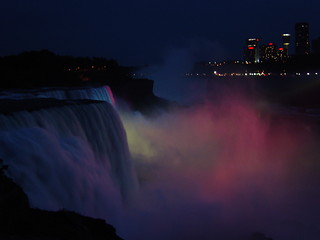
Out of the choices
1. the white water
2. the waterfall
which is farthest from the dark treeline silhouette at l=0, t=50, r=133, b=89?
the waterfall

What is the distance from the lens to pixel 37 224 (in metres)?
4.32

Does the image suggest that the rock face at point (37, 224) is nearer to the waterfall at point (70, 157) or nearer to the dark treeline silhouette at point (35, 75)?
the waterfall at point (70, 157)

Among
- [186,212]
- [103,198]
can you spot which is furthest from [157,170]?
[103,198]

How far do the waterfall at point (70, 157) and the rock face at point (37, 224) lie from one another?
4.85 feet

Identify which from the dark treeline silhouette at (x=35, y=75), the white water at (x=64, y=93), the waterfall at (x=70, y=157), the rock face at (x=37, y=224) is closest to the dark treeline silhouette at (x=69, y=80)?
the dark treeline silhouette at (x=35, y=75)

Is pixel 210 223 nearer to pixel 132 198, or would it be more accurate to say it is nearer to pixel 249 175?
pixel 132 198

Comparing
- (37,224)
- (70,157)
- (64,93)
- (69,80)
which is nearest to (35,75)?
(69,80)

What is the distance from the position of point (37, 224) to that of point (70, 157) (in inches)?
156

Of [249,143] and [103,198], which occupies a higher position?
[103,198]

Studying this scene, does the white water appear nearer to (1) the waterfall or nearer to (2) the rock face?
(1) the waterfall

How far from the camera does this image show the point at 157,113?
3019cm

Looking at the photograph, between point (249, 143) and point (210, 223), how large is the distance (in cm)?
1443

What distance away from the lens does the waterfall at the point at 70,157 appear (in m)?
6.66

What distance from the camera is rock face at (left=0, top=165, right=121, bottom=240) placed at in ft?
13.4
